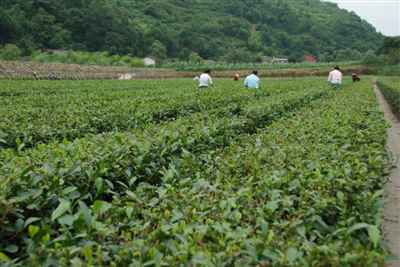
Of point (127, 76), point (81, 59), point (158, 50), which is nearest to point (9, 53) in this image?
point (81, 59)

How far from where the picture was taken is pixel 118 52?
74000mm

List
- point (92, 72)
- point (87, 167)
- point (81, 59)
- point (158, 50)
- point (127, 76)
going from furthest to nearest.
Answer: point (158, 50), point (81, 59), point (127, 76), point (92, 72), point (87, 167)

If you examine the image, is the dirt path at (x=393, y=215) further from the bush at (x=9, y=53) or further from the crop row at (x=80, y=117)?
the bush at (x=9, y=53)

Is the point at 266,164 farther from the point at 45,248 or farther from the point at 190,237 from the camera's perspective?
the point at 45,248

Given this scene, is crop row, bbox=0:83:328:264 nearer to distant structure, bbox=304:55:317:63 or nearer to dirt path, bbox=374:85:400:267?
dirt path, bbox=374:85:400:267

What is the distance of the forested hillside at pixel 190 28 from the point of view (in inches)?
2574

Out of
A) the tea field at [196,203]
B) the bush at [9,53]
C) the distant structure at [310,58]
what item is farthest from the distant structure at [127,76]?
the distant structure at [310,58]

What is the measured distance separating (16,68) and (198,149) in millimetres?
34379

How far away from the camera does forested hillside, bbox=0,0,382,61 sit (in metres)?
65.4

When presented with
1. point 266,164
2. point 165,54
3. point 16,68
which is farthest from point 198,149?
point 165,54

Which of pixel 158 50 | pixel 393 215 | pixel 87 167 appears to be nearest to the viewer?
pixel 87 167

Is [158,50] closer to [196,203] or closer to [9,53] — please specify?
[9,53]

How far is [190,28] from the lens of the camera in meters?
90.9

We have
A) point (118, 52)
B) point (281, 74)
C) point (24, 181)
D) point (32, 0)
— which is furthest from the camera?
point (118, 52)
